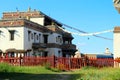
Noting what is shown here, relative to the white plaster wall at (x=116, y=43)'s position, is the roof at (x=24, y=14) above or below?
above

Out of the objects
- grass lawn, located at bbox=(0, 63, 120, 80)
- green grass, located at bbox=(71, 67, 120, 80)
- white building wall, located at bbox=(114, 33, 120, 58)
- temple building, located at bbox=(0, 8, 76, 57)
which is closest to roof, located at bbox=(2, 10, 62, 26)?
temple building, located at bbox=(0, 8, 76, 57)

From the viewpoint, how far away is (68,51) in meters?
74.2

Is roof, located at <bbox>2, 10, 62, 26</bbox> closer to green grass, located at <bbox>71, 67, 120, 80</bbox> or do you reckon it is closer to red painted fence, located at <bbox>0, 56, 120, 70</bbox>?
red painted fence, located at <bbox>0, 56, 120, 70</bbox>

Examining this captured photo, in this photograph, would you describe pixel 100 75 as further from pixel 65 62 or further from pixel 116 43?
pixel 65 62

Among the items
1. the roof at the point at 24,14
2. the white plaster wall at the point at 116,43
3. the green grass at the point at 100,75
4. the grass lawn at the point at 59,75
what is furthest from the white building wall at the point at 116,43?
the roof at the point at 24,14

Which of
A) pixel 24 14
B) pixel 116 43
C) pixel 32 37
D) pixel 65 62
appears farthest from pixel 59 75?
pixel 24 14

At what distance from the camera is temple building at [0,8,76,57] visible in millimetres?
59688

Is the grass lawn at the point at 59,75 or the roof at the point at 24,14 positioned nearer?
the grass lawn at the point at 59,75

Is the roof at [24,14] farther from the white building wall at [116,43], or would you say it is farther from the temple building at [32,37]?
the white building wall at [116,43]

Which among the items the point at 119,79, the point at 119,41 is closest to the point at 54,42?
the point at 119,41

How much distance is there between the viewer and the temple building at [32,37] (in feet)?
196

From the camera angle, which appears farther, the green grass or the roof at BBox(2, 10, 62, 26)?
the roof at BBox(2, 10, 62, 26)

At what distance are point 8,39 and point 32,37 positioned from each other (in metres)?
4.84

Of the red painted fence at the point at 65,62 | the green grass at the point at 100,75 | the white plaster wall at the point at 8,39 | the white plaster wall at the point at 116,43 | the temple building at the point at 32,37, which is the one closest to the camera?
the green grass at the point at 100,75
